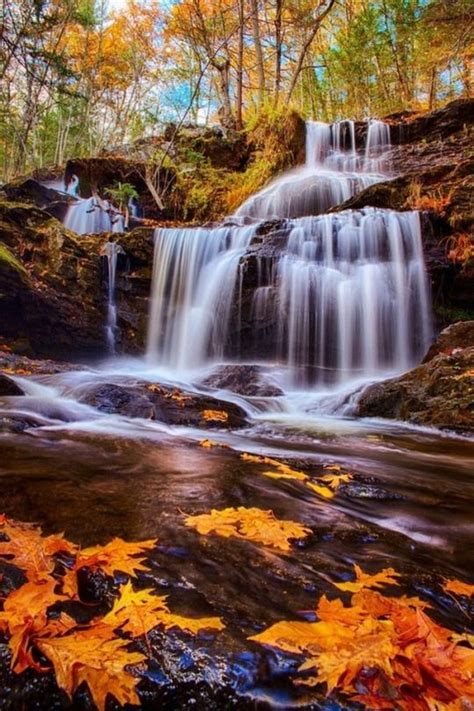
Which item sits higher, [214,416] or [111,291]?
[111,291]

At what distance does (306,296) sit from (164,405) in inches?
186

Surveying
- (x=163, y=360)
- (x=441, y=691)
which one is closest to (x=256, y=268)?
(x=163, y=360)

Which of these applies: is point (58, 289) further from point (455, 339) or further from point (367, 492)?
point (367, 492)

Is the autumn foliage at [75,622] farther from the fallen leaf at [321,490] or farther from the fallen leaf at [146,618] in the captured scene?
the fallen leaf at [321,490]

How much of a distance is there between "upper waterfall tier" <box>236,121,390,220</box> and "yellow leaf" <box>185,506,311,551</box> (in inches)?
453

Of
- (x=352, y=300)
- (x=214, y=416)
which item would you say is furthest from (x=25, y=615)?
(x=352, y=300)

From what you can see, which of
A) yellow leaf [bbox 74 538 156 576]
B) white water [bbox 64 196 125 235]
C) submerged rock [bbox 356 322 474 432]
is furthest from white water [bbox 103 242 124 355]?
yellow leaf [bbox 74 538 156 576]

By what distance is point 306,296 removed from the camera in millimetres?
8820

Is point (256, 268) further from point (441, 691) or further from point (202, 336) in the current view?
point (441, 691)

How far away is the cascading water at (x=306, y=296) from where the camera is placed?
8516 millimetres

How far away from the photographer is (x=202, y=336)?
9.68 meters

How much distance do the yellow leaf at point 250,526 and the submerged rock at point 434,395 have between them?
3772mm

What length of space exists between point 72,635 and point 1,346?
8.84 meters

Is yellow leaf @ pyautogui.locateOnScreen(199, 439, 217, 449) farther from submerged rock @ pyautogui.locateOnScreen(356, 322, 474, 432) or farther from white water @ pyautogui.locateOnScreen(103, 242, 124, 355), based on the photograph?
white water @ pyautogui.locateOnScreen(103, 242, 124, 355)
